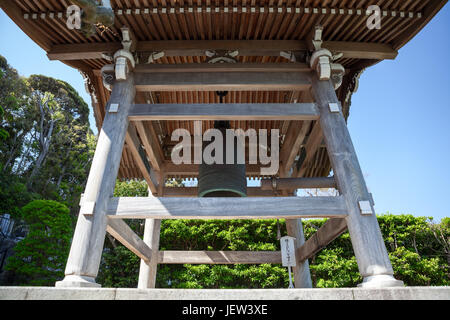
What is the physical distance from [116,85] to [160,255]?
2.82m

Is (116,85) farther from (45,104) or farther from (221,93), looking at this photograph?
(45,104)

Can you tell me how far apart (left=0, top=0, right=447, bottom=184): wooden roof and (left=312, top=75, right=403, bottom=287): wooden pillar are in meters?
0.67

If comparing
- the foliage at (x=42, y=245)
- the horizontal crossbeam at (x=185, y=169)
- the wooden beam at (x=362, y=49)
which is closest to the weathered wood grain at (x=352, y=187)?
the wooden beam at (x=362, y=49)

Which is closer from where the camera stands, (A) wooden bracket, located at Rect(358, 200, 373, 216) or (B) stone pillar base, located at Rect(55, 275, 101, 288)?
(B) stone pillar base, located at Rect(55, 275, 101, 288)

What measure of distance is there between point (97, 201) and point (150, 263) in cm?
226

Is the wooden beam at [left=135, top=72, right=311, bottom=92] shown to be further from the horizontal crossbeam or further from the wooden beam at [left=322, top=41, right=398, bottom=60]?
the horizontal crossbeam

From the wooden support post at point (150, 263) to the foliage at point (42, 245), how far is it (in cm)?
653

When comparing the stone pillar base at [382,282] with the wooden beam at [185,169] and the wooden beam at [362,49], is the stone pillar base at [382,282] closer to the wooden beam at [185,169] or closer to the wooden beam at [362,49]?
the wooden beam at [362,49]

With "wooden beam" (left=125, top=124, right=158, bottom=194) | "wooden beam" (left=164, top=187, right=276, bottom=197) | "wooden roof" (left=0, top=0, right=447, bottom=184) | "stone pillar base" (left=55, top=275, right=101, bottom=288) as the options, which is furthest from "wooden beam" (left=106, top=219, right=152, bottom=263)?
"wooden roof" (left=0, top=0, right=447, bottom=184)

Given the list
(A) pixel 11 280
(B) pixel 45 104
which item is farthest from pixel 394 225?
(B) pixel 45 104

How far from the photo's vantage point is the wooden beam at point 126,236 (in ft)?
8.02

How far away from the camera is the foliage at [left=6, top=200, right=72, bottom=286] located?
8.67 metres

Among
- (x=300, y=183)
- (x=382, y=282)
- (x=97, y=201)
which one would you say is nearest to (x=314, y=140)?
(x=300, y=183)

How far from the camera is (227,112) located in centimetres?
290
